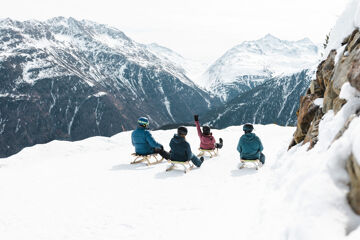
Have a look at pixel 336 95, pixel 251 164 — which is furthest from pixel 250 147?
pixel 336 95

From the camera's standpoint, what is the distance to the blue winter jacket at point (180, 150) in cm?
1304

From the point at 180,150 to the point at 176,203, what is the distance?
4169 mm

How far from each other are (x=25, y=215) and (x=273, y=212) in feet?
20.8

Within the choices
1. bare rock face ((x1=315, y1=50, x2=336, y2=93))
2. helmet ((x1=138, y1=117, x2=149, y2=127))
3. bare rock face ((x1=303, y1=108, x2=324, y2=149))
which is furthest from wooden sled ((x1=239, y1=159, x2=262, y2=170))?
helmet ((x1=138, y1=117, x2=149, y2=127))

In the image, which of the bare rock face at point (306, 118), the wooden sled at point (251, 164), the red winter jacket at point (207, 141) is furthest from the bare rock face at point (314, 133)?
the red winter jacket at point (207, 141)

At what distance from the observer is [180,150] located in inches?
515

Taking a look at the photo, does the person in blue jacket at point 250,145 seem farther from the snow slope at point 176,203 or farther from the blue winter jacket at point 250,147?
the snow slope at point 176,203

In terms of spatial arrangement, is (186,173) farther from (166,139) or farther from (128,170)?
(166,139)

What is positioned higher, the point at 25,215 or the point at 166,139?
the point at 25,215

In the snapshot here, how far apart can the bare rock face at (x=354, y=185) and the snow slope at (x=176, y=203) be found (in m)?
0.12

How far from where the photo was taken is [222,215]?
7910 mm

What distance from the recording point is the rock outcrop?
471cm

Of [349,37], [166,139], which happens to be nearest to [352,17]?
[349,37]

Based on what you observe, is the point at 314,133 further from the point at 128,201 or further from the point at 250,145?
the point at 128,201
